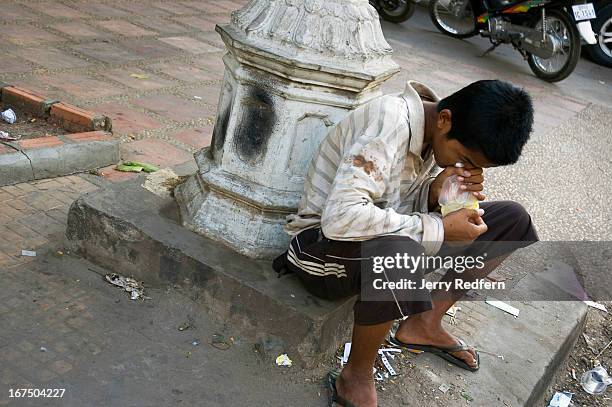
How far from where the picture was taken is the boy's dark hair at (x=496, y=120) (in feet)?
6.85

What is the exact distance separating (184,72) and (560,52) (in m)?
4.31

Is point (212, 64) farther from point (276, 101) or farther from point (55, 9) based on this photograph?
point (276, 101)

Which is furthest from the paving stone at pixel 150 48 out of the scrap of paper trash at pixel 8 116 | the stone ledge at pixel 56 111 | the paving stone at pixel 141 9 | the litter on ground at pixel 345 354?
the litter on ground at pixel 345 354

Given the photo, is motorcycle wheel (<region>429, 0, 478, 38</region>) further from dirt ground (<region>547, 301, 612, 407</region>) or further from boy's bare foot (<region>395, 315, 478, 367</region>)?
boy's bare foot (<region>395, 315, 478, 367</region>)

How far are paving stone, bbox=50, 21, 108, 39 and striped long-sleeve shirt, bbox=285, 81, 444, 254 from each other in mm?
4127

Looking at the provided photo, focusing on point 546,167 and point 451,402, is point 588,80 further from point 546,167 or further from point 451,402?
point 451,402

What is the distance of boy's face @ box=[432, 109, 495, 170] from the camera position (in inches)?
86.0

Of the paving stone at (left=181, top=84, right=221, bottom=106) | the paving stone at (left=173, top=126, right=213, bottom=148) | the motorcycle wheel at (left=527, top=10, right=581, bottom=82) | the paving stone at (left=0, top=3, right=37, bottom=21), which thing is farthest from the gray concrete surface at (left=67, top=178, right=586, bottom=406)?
the motorcycle wheel at (left=527, top=10, right=581, bottom=82)

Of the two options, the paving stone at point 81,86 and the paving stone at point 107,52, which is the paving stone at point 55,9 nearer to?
the paving stone at point 107,52

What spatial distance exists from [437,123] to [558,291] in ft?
5.46

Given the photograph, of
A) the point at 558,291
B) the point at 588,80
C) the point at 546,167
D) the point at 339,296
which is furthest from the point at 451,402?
the point at 588,80

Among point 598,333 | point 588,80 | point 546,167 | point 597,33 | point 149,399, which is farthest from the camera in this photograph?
point 597,33

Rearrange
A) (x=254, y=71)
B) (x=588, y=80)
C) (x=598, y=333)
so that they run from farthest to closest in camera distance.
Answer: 1. (x=588, y=80)
2. (x=598, y=333)
3. (x=254, y=71)

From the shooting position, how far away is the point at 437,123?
2238 millimetres
